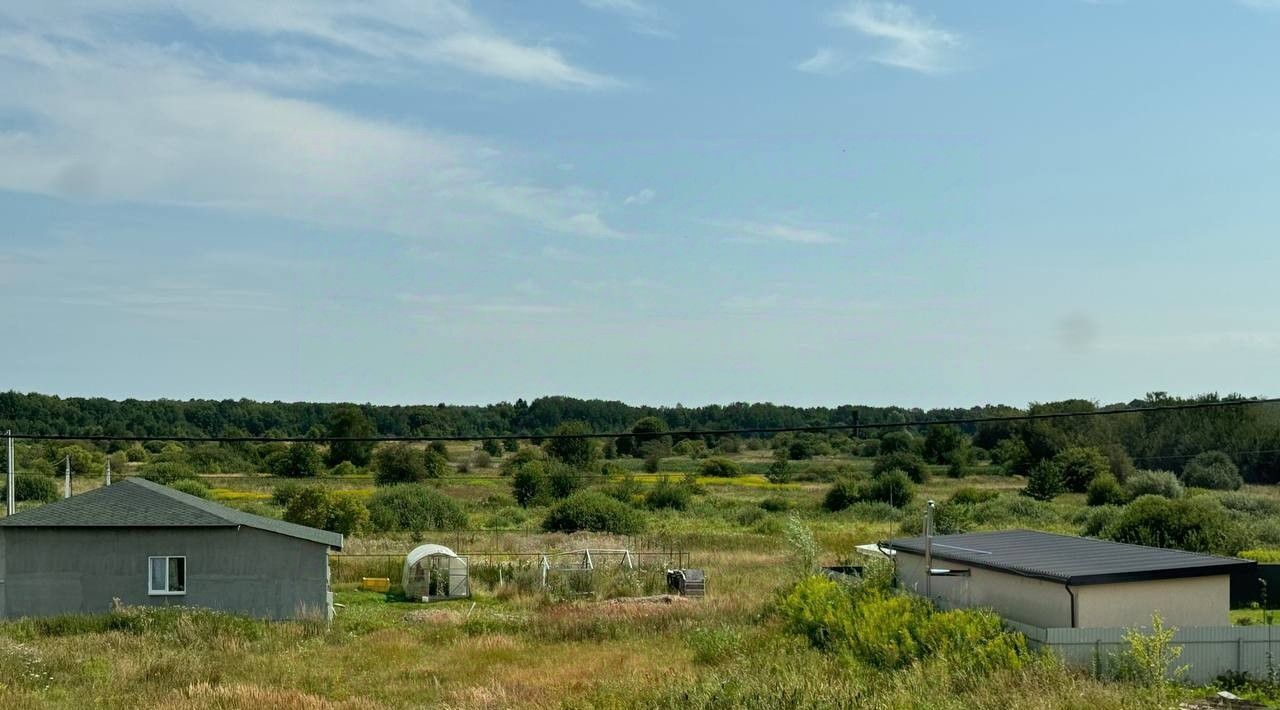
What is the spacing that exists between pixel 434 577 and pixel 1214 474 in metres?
55.5

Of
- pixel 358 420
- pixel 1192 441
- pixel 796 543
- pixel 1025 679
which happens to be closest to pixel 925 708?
pixel 1025 679

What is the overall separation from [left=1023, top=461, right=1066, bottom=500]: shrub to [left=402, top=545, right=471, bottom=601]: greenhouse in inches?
1635

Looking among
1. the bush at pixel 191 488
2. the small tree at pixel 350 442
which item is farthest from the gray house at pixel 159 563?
the small tree at pixel 350 442

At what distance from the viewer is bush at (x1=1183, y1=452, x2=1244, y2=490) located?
7281cm

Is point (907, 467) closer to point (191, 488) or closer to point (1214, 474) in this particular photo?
point (1214, 474)

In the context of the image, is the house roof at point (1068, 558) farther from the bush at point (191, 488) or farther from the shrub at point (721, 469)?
the shrub at point (721, 469)

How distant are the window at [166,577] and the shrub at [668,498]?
3646 centimetres

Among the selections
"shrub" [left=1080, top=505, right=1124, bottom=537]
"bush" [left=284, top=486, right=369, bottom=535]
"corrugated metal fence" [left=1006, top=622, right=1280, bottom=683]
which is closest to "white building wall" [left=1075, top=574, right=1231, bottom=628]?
"corrugated metal fence" [left=1006, top=622, right=1280, bottom=683]

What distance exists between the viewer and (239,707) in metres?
19.0

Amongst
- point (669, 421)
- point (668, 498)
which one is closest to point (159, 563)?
point (668, 498)

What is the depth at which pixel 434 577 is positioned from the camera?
112 ft

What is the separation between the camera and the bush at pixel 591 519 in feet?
171

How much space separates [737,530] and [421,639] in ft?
95.8

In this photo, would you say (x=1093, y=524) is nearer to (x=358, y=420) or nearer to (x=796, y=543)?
(x=796, y=543)
